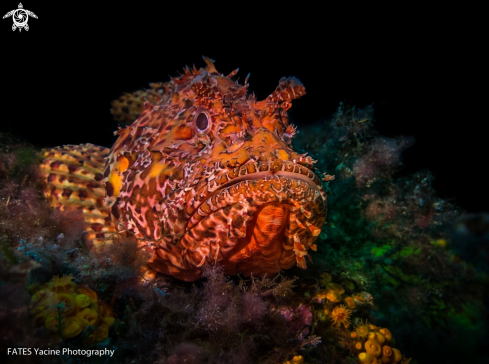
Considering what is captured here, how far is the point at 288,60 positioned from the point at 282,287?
5941 millimetres

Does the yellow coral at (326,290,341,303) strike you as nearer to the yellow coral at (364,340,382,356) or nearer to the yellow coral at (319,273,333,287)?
the yellow coral at (319,273,333,287)

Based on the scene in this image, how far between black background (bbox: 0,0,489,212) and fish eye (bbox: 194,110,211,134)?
4214mm

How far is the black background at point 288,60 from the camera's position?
599 centimetres

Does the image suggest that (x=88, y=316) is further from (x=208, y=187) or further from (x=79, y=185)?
(x=79, y=185)

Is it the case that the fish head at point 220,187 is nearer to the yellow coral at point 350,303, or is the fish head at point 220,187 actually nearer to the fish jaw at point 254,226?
the fish jaw at point 254,226

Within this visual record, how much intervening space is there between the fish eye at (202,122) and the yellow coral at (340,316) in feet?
9.83

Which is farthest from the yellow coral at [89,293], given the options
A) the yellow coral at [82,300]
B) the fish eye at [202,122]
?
the fish eye at [202,122]

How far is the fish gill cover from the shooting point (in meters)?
2.64

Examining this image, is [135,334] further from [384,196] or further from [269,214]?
[384,196]

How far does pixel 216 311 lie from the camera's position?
9.68 ft

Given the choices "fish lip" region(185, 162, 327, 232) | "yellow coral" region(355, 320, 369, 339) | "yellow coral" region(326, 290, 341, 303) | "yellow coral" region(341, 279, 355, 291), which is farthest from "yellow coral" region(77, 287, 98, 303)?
"yellow coral" region(341, 279, 355, 291)

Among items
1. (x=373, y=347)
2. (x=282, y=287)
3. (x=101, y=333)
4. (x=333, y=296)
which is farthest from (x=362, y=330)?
(x=101, y=333)

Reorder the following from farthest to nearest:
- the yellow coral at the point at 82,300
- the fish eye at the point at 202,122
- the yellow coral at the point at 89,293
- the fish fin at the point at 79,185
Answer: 1. the fish fin at the point at 79,185
2. the fish eye at the point at 202,122
3. the yellow coral at the point at 89,293
4. the yellow coral at the point at 82,300

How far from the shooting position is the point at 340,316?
149 inches
